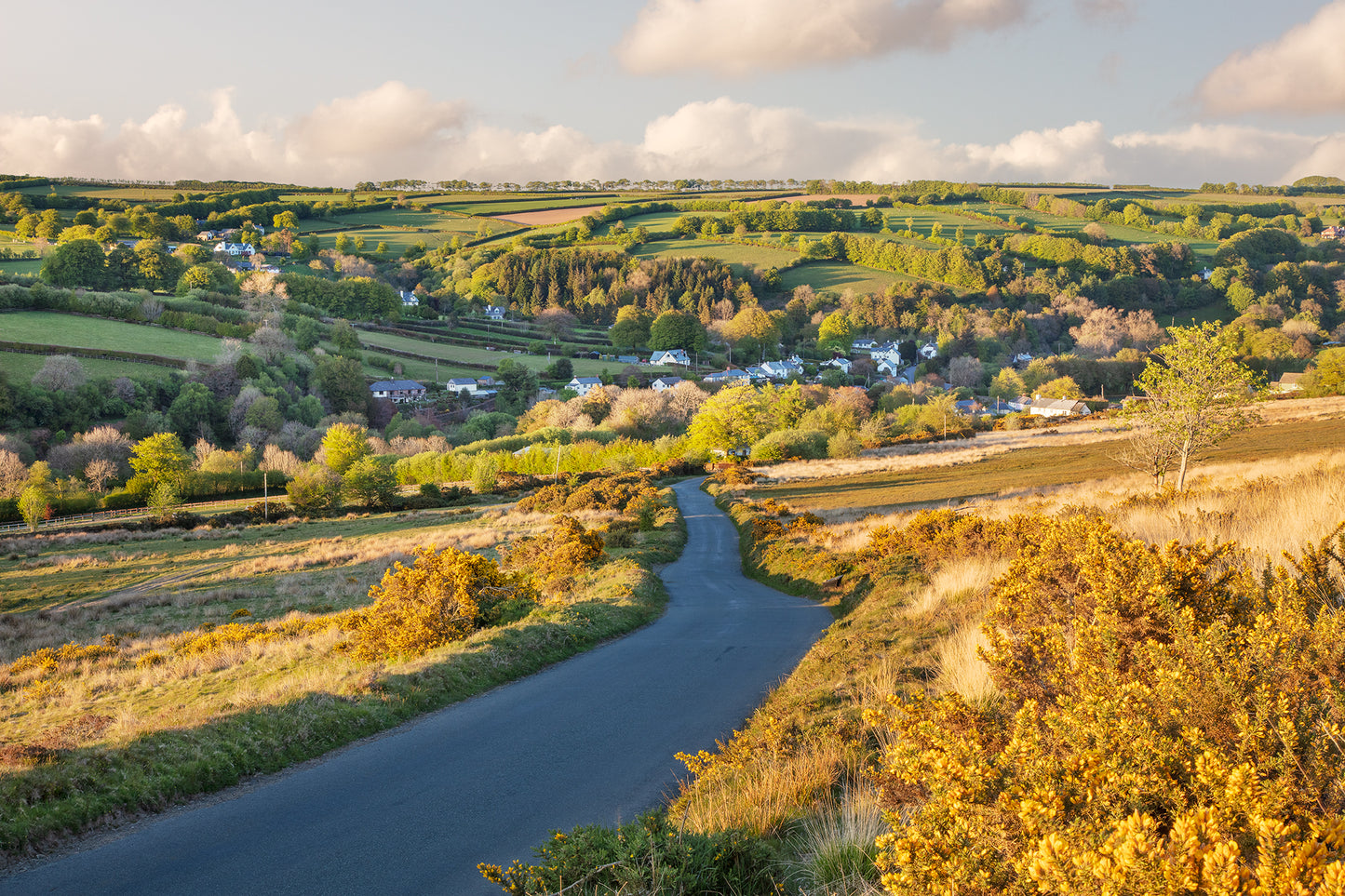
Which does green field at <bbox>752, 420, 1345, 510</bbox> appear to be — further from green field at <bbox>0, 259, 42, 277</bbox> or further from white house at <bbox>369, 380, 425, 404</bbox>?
green field at <bbox>0, 259, 42, 277</bbox>

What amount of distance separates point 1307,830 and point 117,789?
10.0 m

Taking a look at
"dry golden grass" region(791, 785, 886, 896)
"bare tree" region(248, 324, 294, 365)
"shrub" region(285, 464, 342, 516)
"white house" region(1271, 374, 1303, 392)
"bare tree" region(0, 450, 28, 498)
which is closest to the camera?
"dry golden grass" region(791, 785, 886, 896)

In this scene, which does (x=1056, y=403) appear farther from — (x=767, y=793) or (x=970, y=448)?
(x=767, y=793)

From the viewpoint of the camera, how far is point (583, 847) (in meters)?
5.17

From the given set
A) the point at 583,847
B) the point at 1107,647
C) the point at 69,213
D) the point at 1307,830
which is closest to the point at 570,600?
the point at 583,847

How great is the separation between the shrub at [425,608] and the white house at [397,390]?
89.5 metres

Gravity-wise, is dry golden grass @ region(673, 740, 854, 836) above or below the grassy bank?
above

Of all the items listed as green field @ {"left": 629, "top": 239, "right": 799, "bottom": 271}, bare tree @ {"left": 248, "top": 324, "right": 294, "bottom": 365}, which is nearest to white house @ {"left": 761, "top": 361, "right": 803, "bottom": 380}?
green field @ {"left": 629, "top": 239, "right": 799, "bottom": 271}

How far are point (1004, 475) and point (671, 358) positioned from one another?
313 feet

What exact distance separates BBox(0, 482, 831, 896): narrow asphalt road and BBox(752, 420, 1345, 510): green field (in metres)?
24.9

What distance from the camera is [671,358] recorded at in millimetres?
133500

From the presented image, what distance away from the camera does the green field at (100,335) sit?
85.2 meters

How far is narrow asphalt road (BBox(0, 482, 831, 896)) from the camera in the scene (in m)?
6.62

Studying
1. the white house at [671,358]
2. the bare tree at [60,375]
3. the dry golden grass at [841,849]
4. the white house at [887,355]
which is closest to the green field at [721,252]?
the white house at [887,355]
